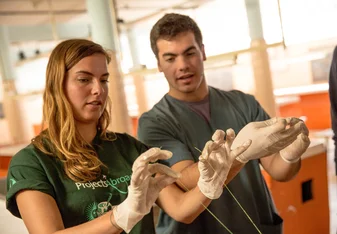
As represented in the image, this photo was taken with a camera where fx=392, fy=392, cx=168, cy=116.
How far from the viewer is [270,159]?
140 cm

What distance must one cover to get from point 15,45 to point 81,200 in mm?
6680

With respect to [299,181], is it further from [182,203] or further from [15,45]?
[15,45]

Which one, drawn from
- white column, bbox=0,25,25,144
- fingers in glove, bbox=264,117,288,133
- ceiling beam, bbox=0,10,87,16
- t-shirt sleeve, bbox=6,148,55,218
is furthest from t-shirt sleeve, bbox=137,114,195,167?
white column, bbox=0,25,25,144

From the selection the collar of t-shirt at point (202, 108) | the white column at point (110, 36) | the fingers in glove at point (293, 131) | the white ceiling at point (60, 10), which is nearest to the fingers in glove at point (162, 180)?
the fingers in glove at point (293, 131)

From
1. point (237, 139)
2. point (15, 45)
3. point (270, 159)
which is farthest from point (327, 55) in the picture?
point (15, 45)

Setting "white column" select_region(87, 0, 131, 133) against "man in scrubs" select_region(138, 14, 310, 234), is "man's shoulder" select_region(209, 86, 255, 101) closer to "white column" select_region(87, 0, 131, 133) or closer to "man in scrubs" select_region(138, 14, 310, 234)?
"man in scrubs" select_region(138, 14, 310, 234)

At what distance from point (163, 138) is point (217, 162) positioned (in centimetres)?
35

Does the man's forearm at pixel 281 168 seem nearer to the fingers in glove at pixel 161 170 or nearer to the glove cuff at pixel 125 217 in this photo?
the fingers in glove at pixel 161 170

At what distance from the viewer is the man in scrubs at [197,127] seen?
1.34m

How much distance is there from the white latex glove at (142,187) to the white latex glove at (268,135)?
0.24 m

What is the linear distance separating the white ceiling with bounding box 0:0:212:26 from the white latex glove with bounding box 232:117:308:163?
3.48 meters

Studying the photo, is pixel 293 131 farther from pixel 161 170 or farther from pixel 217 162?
pixel 161 170

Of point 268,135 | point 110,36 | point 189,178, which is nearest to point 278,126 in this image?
point 268,135

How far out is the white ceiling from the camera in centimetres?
487
